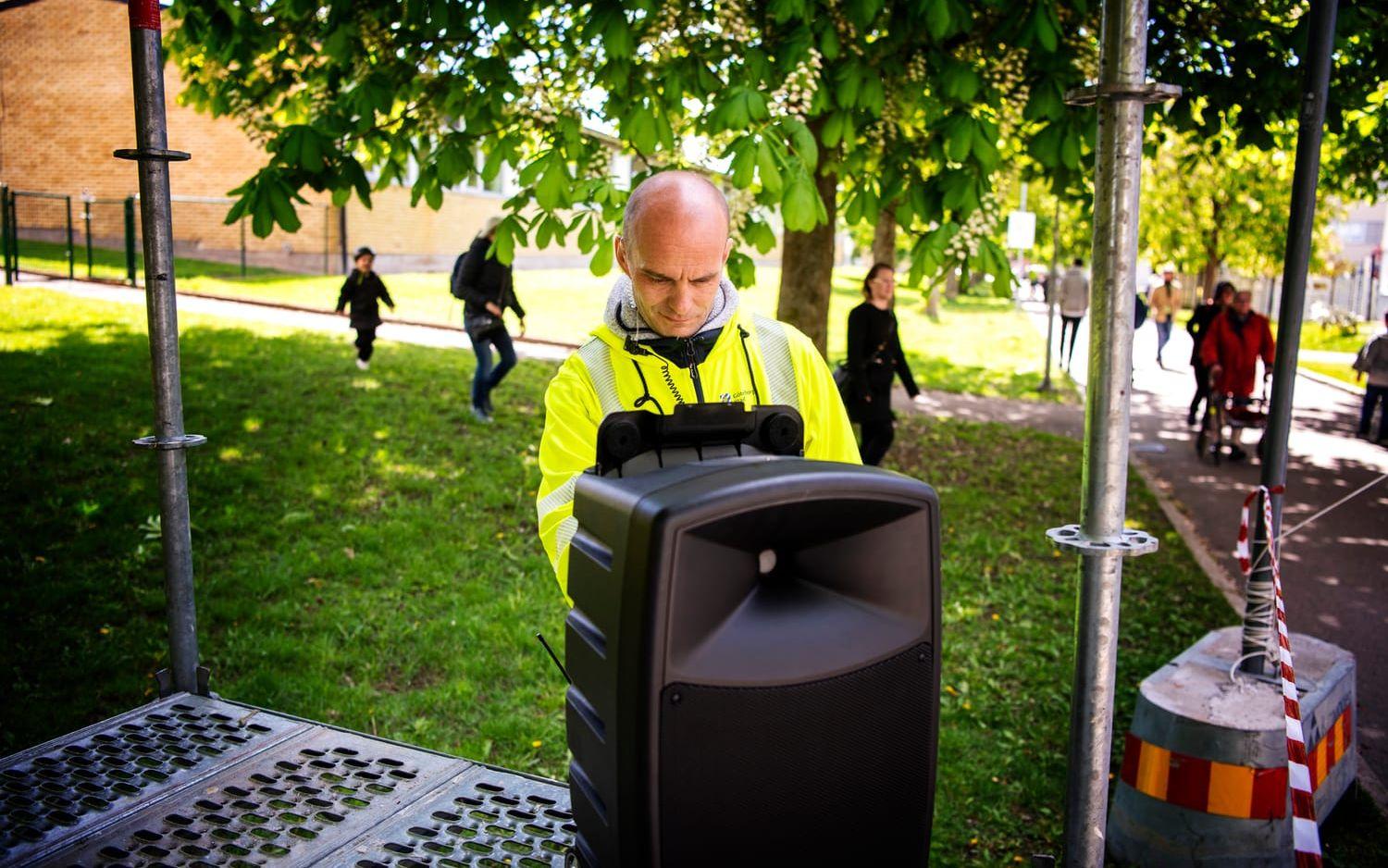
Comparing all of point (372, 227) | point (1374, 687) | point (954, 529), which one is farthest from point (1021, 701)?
point (372, 227)

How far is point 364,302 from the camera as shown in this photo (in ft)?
37.2

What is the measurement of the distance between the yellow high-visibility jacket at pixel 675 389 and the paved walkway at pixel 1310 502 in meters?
3.51

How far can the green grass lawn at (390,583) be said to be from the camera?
14.3ft

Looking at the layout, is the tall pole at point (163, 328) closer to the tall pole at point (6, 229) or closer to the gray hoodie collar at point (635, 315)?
the gray hoodie collar at point (635, 315)

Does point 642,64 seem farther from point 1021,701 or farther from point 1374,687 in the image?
point 1374,687

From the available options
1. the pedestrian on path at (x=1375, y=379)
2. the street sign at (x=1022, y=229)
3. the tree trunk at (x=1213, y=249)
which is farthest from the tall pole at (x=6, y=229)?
the tree trunk at (x=1213, y=249)

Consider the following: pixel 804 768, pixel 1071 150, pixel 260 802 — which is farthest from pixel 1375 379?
pixel 804 768

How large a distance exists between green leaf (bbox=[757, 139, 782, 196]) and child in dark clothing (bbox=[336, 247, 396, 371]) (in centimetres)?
798

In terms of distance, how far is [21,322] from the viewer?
11.9 metres

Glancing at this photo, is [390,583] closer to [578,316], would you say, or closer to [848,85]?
[848,85]

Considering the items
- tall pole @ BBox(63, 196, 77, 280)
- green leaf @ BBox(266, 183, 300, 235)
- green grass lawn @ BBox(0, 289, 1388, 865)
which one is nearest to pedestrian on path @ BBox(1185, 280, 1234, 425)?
green grass lawn @ BBox(0, 289, 1388, 865)

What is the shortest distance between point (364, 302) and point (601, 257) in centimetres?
736

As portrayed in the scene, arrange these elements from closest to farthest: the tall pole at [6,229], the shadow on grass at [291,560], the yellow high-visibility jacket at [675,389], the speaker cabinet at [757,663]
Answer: the speaker cabinet at [757,663]
the yellow high-visibility jacket at [675,389]
the shadow on grass at [291,560]
the tall pole at [6,229]

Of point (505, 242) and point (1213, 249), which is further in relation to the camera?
point (1213, 249)
